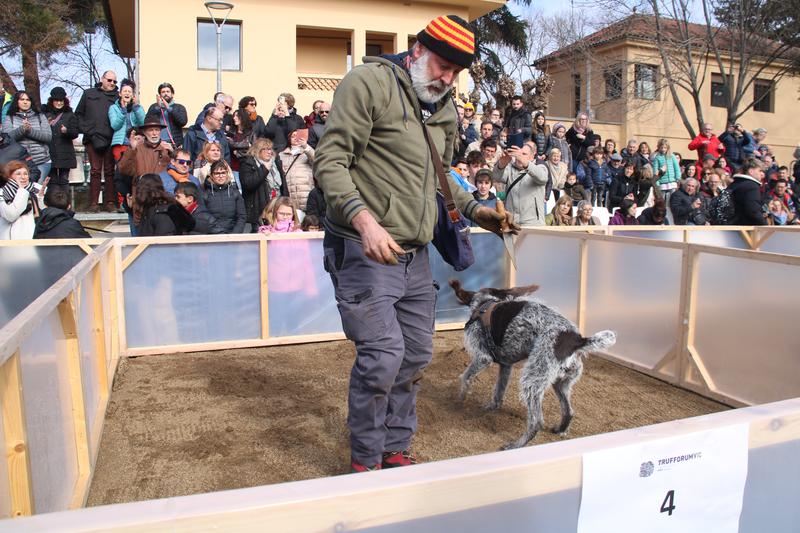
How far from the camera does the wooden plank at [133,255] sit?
6.03 metres

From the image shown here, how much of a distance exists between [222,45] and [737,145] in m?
13.9

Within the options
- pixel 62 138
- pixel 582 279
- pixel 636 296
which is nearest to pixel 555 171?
pixel 582 279

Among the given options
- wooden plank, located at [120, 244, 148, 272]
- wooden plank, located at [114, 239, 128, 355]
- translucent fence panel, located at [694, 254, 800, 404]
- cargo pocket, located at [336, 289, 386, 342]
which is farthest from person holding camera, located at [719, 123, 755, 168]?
cargo pocket, located at [336, 289, 386, 342]

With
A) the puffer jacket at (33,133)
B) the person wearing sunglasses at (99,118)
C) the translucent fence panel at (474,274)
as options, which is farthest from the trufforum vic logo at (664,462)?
the person wearing sunglasses at (99,118)

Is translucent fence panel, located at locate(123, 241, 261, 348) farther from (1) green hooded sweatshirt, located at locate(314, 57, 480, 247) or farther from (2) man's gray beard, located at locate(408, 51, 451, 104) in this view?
(2) man's gray beard, located at locate(408, 51, 451, 104)

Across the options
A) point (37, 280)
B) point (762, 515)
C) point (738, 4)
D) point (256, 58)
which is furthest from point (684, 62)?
point (762, 515)

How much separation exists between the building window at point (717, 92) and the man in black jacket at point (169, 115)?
27734 mm

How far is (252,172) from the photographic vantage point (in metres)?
7.77

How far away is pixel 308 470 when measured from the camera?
366 centimetres

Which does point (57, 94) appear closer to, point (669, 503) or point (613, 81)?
point (669, 503)

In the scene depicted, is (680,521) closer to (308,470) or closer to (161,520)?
(161,520)

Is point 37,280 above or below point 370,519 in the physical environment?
below

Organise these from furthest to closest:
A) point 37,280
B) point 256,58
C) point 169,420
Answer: point 256,58
point 37,280
point 169,420

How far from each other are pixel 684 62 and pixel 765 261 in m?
25.5
